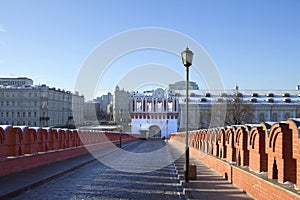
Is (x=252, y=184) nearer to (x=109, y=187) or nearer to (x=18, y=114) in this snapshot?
(x=109, y=187)

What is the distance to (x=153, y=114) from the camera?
82438 millimetres

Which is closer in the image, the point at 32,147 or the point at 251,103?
the point at 32,147

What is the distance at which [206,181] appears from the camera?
41.2ft

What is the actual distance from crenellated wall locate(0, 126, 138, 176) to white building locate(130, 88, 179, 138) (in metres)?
55.4

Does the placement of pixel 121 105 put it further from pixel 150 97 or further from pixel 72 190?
pixel 72 190

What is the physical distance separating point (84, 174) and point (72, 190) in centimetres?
452

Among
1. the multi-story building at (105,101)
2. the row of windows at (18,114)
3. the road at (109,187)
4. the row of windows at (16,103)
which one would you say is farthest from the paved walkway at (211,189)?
the multi-story building at (105,101)

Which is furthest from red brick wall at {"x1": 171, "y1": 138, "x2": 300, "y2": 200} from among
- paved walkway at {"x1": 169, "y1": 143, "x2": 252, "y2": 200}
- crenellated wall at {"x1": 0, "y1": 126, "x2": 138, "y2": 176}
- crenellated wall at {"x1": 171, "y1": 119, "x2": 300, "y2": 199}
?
crenellated wall at {"x1": 0, "y1": 126, "x2": 138, "y2": 176}

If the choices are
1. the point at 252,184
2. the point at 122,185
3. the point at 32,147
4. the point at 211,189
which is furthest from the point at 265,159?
the point at 32,147

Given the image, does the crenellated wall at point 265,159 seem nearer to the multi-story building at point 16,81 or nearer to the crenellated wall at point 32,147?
the crenellated wall at point 32,147

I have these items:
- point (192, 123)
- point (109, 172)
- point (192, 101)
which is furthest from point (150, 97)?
point (109, 172)

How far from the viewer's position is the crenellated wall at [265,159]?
722cm

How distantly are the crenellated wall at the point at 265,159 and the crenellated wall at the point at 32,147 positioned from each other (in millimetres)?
7627

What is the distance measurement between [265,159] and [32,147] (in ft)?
34.7
